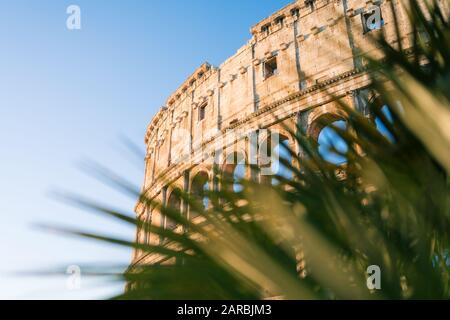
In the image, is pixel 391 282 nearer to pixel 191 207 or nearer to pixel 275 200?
pixel 275 200

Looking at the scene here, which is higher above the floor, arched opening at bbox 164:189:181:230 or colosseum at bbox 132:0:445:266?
colosseum at bbox 132:0:445:266

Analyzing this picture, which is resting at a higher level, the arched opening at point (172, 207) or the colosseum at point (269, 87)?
the colosseum at point (269, 87)

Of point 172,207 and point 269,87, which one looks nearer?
point 172,207

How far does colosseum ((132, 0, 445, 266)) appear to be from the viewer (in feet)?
44.0

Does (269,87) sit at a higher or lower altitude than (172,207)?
higher

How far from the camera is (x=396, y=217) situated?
1.42 meters

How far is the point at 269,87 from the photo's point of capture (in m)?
15.7

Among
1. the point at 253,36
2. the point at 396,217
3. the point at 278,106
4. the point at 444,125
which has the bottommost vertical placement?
the point at 396,217

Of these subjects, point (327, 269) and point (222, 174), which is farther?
point (222, 174)

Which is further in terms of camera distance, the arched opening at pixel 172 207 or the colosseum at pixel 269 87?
the colosseum at pixel 269 87

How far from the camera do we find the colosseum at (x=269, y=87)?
13.4 meters

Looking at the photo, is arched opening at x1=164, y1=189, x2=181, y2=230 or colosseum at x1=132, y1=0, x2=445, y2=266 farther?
colosseum at x1=132, y1=0, x2=445, y2=266

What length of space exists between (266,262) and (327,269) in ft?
0.52

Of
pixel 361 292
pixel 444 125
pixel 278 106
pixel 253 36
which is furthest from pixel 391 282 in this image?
pixel 253 36
